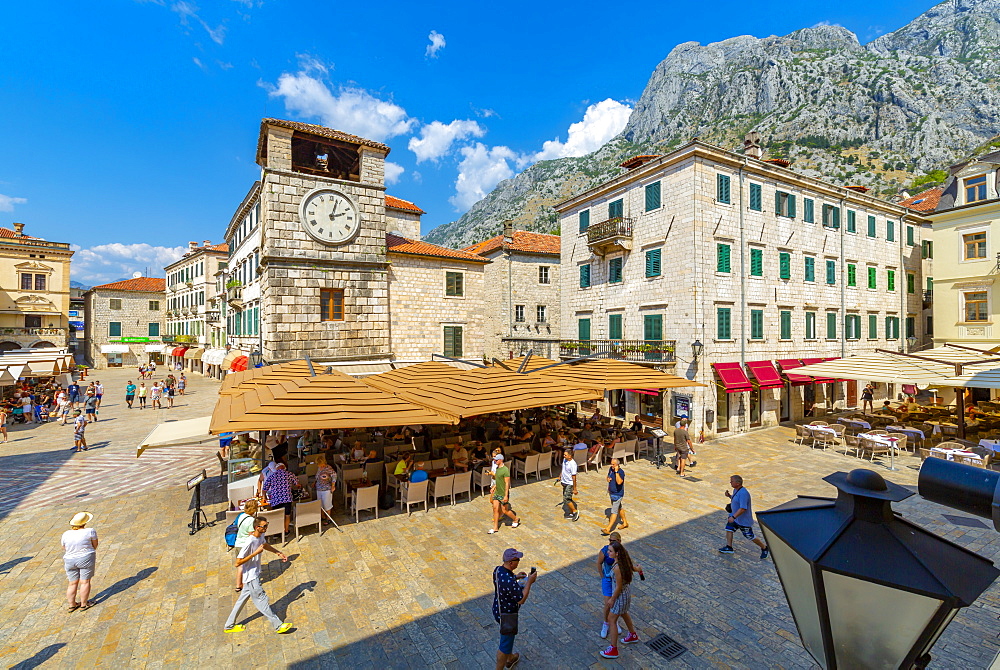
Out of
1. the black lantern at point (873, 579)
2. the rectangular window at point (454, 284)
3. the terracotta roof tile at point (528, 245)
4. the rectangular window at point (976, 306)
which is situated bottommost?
the black lantern at point (873, 579)

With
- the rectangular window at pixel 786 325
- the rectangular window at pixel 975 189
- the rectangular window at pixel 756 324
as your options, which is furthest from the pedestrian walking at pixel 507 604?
the rectangular window at pixel 975 189

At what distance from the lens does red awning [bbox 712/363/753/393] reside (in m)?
18.4

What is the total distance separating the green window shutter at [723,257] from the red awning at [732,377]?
14.1ft

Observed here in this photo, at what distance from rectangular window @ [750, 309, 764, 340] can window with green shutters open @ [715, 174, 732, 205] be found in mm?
5304

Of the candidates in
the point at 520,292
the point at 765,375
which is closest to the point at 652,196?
the point at 765,375

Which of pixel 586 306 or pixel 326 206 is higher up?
pixel 326 206

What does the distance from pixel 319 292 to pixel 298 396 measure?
1304 centimetres

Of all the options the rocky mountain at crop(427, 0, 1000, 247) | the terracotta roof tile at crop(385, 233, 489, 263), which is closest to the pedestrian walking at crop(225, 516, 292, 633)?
the terracotta roof tile at crop(385, 233, 489, 263)

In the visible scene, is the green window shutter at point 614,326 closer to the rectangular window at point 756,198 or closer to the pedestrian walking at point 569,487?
the rectangular window at point 756,198

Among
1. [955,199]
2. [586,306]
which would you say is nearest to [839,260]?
[955,199]

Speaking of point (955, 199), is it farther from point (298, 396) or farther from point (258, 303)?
point (258, 303)

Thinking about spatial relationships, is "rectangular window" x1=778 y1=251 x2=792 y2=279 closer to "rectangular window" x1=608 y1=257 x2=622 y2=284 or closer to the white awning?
"rectangular window" x1=608 y1=257 x2=622 y2=284

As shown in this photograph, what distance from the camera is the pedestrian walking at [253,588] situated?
607 centimetres

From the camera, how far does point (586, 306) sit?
24344mm
